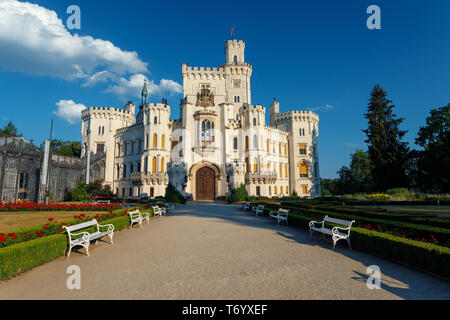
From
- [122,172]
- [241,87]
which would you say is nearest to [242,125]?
[241,87]

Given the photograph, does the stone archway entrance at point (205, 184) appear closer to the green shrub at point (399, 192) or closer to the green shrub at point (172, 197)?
the green shrub at point (172, 197)

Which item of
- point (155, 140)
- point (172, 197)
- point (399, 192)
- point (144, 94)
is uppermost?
point (144, 94)

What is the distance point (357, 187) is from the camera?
5478 centimetres

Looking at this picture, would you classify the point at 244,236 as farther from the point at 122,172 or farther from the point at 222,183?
the point at 122,172

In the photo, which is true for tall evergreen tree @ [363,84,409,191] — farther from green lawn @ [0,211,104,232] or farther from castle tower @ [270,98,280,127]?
green lawn @ [0,211,104,232]

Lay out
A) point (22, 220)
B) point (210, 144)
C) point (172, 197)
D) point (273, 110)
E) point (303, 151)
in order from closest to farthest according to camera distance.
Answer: point (22, 220) → point (172, 197) → point (210, 144) → point (303, 151) → point (273, 110)

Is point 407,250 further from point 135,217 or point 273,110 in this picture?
point 273,110

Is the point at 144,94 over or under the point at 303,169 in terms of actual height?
over

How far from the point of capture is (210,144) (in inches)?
1551

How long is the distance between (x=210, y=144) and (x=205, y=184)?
6488 mm

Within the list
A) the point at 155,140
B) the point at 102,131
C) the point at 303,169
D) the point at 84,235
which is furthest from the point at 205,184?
the point at 84,235

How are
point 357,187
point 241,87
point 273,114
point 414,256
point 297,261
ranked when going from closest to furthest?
point 414,256 < point 297,261 < point 241,87 < point 273,114 < point 357,187

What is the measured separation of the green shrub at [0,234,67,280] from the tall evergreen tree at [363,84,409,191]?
40128mm
